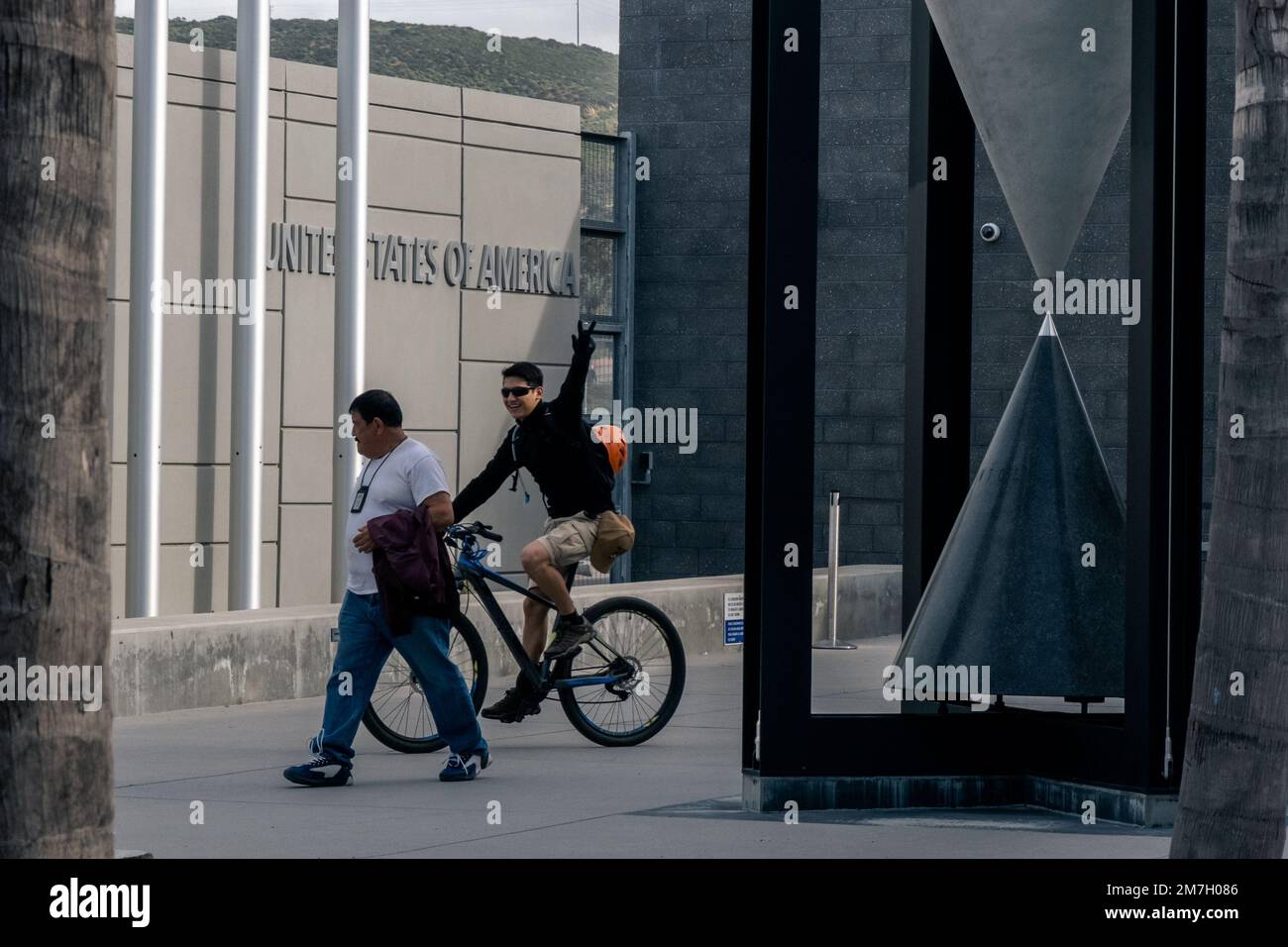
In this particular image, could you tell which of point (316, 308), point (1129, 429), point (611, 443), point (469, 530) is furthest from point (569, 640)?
point (316, 308)

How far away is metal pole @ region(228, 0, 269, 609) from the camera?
52.4 ft

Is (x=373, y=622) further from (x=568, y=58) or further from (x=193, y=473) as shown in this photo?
(x=568, y=58)

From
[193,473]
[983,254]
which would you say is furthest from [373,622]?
[983,254]

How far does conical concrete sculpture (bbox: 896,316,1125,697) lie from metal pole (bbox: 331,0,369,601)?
8.18 meters

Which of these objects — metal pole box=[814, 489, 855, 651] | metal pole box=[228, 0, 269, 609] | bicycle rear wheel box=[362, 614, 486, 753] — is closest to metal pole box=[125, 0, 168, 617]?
metal pole box=[228, 0, 269, 609]

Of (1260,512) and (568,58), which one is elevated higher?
(568,58)

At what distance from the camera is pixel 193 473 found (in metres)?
16.6

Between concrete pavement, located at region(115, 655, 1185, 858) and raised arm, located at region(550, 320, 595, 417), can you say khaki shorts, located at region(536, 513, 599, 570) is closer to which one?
raised arm, located at region(550, 320, 595, 417)

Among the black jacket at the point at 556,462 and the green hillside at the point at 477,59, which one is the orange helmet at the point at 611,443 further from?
the green hillside at the point at 477,59

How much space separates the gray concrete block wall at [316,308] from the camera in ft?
54.0

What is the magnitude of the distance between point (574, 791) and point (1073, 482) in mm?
2440

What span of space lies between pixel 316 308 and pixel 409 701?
763 centimetres

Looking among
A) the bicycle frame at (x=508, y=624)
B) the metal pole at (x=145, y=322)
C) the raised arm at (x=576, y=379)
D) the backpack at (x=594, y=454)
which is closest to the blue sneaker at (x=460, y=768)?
the bicycle frame at (x=508, y=624)

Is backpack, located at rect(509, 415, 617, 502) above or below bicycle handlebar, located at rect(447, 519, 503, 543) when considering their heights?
above
